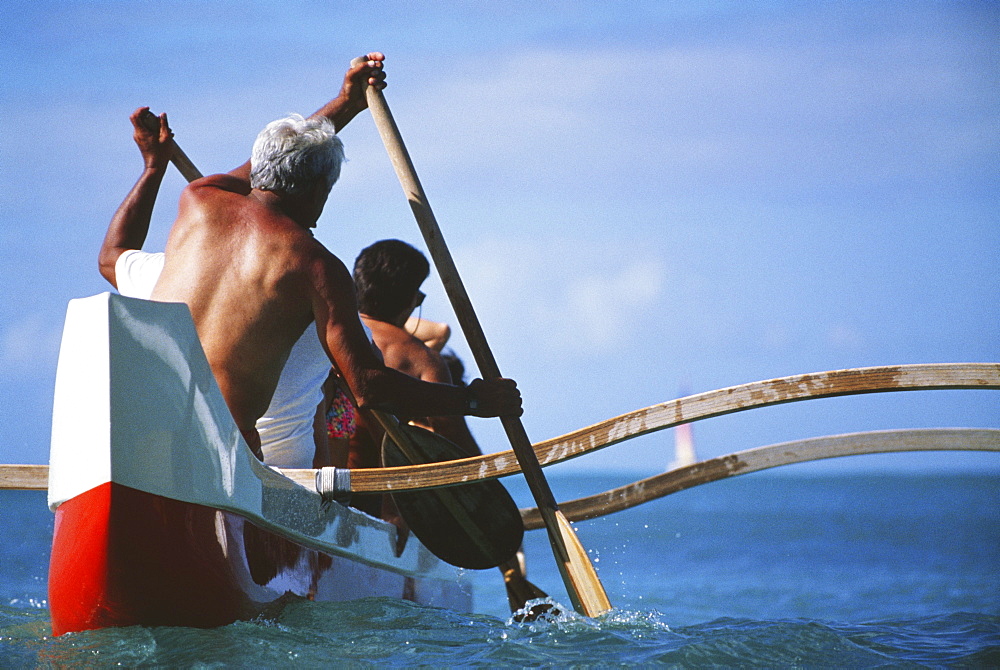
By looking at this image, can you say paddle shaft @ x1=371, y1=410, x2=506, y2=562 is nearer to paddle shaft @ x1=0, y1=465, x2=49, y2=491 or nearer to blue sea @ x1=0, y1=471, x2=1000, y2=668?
blue sea @ x1=0, y1=471, x2=1000, y2=668

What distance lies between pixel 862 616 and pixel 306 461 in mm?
7056

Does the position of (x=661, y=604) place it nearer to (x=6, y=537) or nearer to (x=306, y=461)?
(x=306, y=461)

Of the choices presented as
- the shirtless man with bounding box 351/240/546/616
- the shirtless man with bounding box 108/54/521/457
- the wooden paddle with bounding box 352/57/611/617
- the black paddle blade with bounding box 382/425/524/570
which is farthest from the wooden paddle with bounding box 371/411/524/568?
the shirtless man with bounding box 108/54/521/457

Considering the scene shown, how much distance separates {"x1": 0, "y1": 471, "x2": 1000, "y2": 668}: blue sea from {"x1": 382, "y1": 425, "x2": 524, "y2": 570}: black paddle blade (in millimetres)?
433

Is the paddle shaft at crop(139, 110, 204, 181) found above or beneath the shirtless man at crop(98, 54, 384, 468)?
above

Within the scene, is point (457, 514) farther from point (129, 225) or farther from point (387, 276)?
point (129, 225)

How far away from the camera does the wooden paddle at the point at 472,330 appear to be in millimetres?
3492

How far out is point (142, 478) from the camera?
2186mm

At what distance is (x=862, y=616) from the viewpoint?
8602mm

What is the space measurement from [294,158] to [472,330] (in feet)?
3.49

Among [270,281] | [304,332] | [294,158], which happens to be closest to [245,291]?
[270,281]

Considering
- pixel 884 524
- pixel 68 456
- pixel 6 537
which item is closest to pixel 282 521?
pixel 68 456

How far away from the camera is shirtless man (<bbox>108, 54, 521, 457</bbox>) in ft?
8.85

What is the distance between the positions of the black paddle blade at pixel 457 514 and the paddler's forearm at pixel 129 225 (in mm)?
1295
